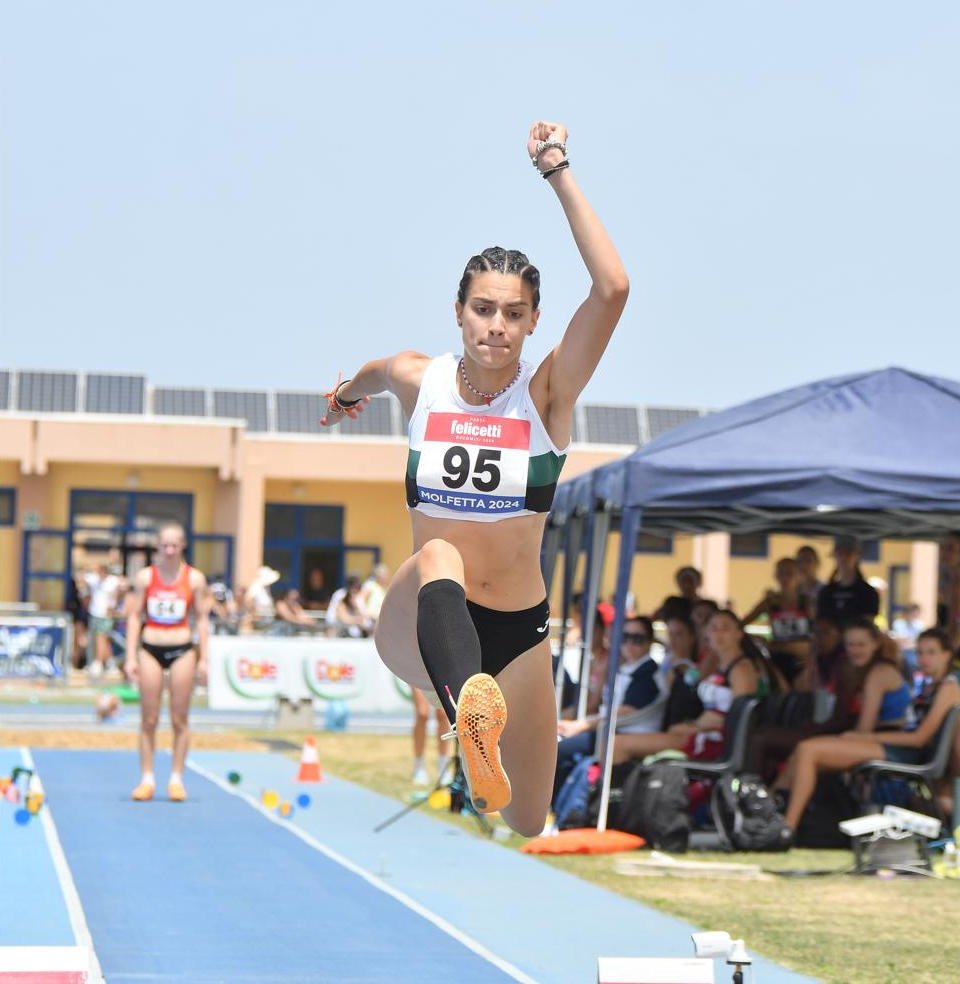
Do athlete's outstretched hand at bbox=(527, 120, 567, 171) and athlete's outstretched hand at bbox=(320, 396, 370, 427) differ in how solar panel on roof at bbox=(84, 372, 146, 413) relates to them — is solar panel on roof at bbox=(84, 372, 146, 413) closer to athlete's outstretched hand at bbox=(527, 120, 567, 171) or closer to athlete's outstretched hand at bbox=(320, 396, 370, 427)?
athlete's outstretched hand at bbox=(320, 396, 370, 427)

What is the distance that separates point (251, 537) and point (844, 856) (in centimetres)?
2572

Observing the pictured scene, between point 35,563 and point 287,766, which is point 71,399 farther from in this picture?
point 287,766

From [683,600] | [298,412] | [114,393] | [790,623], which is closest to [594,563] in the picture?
[683,600]

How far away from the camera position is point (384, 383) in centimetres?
586

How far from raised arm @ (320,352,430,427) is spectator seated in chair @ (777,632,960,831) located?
5.77m

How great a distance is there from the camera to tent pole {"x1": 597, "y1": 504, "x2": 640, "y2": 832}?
11.3 metres

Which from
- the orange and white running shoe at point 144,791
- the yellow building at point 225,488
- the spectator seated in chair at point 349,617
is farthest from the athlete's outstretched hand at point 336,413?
the yellow building at point 225,488

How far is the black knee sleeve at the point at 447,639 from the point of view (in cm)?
484

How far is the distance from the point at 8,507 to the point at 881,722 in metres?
27.4

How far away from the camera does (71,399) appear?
37.5 metres

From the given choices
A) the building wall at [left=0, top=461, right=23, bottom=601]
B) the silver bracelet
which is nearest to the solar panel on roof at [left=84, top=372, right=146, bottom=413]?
the building wall at [left=0, top=461, right=23, bottom=601]

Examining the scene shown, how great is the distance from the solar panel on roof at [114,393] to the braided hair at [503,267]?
32.9 meters

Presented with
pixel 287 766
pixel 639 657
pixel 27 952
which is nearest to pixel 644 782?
pixel 639 657

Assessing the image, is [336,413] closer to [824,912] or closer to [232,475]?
[824,912]
